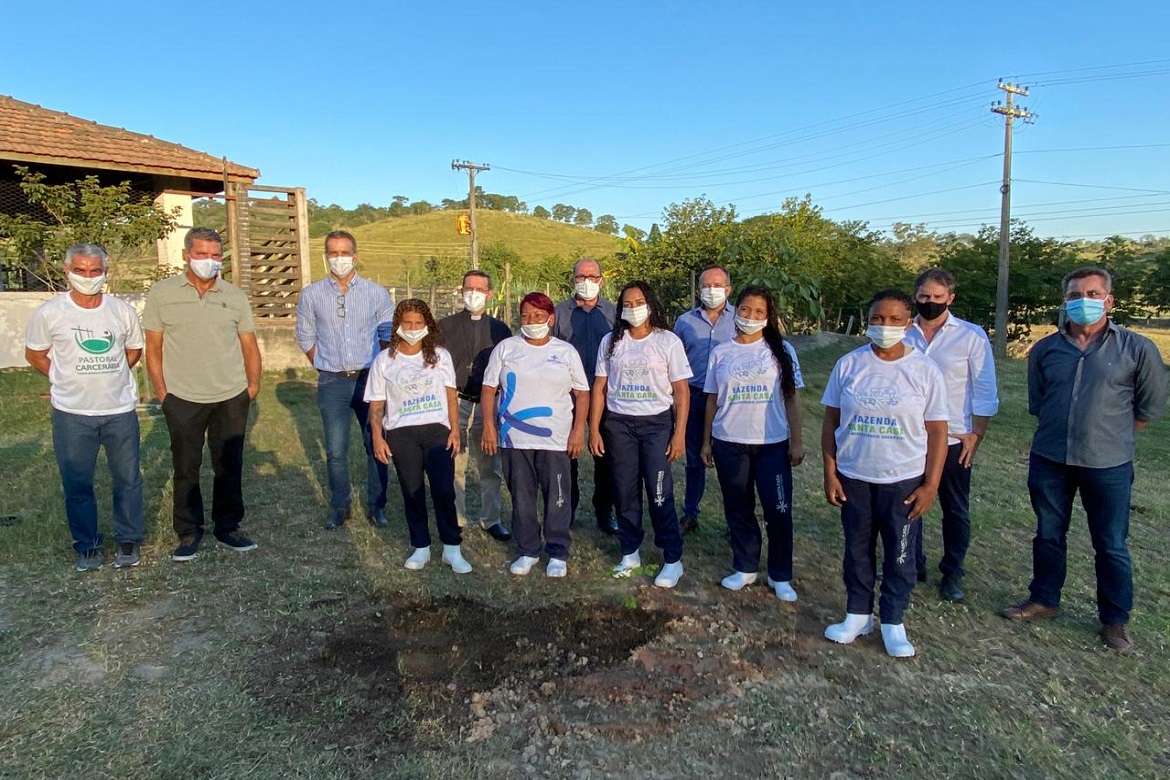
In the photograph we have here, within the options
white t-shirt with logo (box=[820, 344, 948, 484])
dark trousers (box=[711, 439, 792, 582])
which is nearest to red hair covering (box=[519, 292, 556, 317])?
dark trousers (box=[711, 439, 792, 582])

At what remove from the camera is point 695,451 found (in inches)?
199

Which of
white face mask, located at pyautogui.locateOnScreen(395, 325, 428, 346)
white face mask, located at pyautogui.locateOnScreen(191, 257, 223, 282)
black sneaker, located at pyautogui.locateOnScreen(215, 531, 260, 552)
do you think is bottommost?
black sneaker, located at pyautogui.locateOnScreen(215, 531, 260, 552)

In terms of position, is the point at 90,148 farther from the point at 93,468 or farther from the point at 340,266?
the point at 93,468

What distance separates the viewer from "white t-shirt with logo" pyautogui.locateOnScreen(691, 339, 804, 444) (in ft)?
12.9

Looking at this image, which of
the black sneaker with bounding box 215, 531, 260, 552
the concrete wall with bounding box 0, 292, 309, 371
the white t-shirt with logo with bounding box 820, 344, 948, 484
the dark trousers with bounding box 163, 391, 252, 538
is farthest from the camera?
the concrete wall with bounding box 0, 292, 309, 371

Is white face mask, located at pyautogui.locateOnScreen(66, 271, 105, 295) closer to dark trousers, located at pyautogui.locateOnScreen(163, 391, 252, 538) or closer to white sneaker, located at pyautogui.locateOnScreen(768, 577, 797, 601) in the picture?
dark trousers, located at pyautogui.locateOnScreen(163, 391, 252, 538)

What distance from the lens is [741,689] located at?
3.15 m

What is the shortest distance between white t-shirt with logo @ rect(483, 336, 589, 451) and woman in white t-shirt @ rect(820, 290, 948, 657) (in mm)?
1480

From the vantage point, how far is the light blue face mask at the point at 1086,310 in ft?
11.5

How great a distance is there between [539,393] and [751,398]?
1.18m

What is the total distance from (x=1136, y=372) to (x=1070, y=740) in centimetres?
175

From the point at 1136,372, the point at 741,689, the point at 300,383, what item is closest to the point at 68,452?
the point at 741,689

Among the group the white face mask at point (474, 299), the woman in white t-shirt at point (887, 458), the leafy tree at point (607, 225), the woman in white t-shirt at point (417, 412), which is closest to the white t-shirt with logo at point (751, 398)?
the woman in white t-shirt at point (887, 458)

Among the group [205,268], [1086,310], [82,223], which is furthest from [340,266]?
[82,223]
